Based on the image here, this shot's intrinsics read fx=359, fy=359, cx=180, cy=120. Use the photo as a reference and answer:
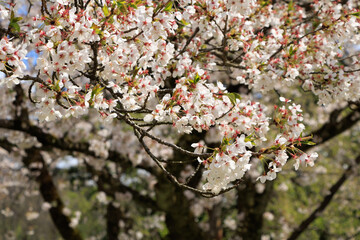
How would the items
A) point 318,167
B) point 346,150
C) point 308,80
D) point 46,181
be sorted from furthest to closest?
point 346,150, point 318,167, point 46,181, point 308,80

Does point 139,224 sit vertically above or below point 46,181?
below

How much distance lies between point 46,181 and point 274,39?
601 cm

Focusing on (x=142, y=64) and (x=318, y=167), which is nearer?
(x=142, y=64)

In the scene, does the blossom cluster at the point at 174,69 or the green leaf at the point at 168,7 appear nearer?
the blossom cluster at the point at 174,69

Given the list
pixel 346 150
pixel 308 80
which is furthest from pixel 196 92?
pixel 346 150

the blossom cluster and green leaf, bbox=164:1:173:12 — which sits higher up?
green leaf, bbox=164:1:173:12

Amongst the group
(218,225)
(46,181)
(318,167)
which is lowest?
(318,167)

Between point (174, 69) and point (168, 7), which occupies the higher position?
point (168, 7)

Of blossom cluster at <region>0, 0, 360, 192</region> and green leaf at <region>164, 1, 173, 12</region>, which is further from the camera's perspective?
green leaf at <region>164, 1, 173, 12</region>

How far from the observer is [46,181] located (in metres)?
7.85

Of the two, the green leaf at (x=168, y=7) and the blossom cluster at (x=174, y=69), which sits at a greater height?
the green leaf at (x=168, y=7)

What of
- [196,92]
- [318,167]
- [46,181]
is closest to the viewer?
[196,92]

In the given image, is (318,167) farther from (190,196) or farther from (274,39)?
(274,39)

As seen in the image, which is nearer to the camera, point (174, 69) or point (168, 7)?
point (168, 7)
